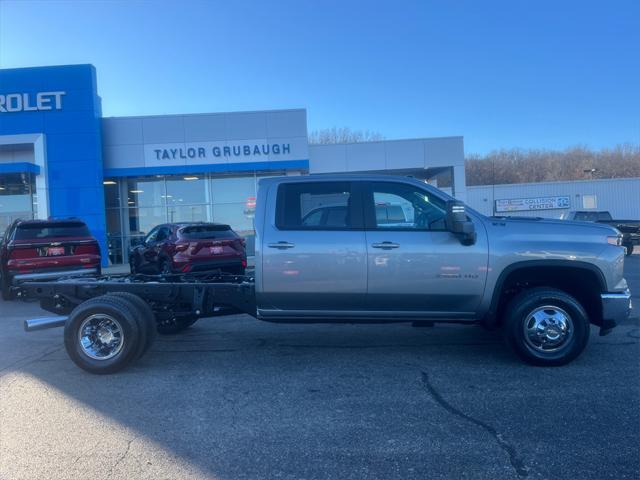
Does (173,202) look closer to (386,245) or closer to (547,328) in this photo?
(386,245)

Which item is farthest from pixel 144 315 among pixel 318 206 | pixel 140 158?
pixel 140 158

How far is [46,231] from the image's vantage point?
1112 centimetres

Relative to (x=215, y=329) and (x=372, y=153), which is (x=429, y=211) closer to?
(x=215, y=329)

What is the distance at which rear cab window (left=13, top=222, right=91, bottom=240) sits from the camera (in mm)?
10977

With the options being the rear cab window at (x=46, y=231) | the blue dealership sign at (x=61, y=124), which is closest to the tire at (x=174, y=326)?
the rear cab window at (x=46, y=231)

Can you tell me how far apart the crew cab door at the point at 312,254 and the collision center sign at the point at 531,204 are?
30904 millimetres

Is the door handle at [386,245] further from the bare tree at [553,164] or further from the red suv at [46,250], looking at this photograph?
the bare tree at [553,164]

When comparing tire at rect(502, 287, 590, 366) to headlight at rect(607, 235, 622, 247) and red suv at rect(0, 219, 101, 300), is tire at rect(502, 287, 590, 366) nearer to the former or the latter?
headlight at rect(607, 235, 622, 247)

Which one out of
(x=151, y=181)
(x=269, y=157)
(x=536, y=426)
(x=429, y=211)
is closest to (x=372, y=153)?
(x=269, y=157)

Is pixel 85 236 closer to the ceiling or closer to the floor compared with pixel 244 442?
closer to the ceiling

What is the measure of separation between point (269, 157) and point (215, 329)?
14175mm

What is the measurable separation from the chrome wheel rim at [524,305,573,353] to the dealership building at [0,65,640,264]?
16462 millimetres

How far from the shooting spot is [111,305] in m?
5.78

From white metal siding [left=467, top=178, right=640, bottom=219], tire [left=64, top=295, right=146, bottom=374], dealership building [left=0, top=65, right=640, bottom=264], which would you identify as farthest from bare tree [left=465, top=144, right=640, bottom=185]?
tire [left=64, top=295, right=146, bottom=374]
